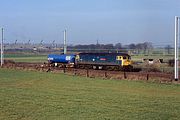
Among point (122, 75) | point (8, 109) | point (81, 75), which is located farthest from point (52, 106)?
point (81, 75)

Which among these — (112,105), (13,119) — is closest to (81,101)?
(112,105)

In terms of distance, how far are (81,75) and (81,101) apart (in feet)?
79.4

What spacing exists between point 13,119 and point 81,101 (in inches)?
244

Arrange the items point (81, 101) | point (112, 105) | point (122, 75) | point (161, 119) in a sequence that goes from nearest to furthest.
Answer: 1. point (161, 119)
2. point (112, 105)
3. point (81, 101)
4. point (122, 75)

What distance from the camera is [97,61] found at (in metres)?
58.4

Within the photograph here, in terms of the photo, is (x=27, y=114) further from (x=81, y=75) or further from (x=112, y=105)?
(x=81, y=75)

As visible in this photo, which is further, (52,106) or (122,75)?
(122,75)

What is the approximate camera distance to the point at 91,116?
15.4m

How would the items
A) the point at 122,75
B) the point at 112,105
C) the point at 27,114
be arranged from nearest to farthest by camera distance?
the point at 27,114, the point at 112,105, the point at 122,75

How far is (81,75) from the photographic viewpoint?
44906 mm

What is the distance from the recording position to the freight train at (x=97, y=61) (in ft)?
181

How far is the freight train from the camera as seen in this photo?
55062 mm

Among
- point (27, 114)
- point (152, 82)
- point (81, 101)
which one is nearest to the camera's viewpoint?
point (27, 114)

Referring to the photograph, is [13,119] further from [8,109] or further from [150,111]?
[150,111]
